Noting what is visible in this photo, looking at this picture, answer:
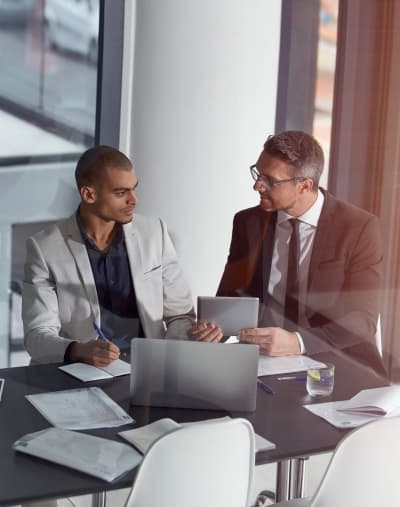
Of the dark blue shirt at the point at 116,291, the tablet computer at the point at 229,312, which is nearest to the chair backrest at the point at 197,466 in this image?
the tablet computer at the point at 229,312

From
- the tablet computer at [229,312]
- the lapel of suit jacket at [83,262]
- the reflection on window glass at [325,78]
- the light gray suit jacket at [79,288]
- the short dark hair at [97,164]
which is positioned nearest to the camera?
the tablet computer at [229,312]

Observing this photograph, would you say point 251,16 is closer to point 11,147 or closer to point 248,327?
point 11,147

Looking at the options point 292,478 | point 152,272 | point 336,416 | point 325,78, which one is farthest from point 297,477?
point 325,78

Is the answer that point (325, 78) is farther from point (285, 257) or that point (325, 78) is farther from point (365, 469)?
point (365, 469)

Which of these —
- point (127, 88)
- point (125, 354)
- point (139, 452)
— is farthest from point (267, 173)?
point (139, 452)

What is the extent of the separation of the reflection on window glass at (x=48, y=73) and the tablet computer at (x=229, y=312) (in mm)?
1288

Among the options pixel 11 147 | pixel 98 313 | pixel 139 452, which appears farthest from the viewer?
pixel 11 147

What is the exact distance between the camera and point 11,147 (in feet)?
11.1

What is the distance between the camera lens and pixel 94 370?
226 centimetres

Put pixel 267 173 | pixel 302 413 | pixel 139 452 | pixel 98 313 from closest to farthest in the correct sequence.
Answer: pixel 139 452 < pixel 302 413 < pixel 98 313 < pixel 267 173

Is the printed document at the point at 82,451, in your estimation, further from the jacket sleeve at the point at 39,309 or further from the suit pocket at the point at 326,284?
the suit pocket at the point at 326,284

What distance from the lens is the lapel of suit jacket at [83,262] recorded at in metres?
2.69

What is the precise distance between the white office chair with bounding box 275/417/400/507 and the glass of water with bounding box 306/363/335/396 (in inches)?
14.4

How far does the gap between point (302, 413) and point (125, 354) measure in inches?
22.3
